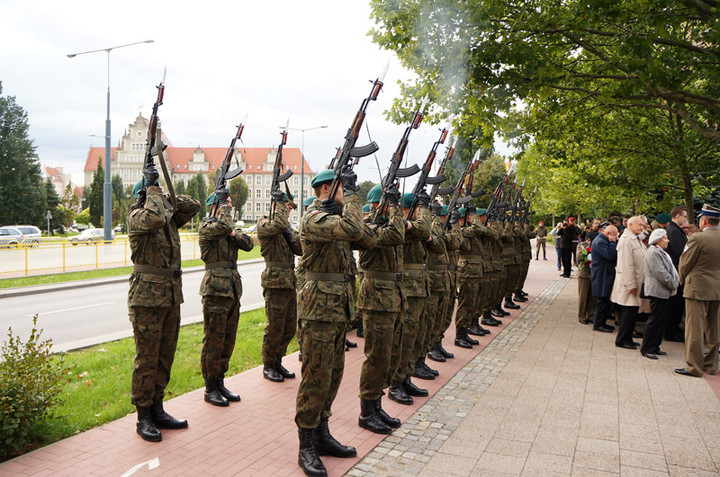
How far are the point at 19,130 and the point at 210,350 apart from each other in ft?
170

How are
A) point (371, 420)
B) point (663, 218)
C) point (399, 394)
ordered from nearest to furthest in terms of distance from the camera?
1. point (371, 420)
2. point (399, 394)
3. point (663, 218)

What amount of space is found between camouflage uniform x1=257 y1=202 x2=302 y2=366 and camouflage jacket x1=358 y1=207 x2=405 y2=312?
141cm

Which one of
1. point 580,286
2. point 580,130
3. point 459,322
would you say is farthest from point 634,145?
point 459,322

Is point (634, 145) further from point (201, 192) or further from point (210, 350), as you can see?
point (201, 192)

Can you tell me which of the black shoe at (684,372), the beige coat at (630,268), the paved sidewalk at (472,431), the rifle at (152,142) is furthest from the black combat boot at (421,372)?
the beige coat at (630,268)

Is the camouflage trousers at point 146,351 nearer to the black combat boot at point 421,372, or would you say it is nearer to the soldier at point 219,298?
the soldier at point 219,298

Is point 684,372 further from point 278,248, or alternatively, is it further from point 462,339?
point 278,248

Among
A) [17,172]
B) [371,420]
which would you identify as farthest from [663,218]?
[17,172]

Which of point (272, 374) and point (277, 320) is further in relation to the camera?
point (272, 374)

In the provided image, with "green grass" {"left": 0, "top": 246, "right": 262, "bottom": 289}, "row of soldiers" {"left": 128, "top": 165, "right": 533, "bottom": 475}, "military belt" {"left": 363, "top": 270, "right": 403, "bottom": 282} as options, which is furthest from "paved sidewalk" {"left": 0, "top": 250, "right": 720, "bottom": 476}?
"green grass" {"left": 0, "top": 246, "right": 262, "bottom": 289}

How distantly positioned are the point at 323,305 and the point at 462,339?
4945 millimetres

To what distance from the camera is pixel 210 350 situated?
18.3 feet

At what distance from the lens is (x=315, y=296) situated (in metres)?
4.26

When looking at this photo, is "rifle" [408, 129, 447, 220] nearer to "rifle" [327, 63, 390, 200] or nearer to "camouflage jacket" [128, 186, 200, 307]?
"rifle" [327, 63, 390, 200]
